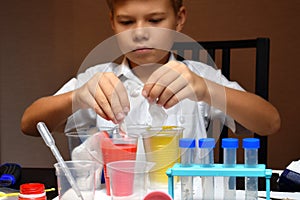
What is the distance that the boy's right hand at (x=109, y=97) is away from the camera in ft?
2.23

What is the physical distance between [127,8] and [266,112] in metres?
0.38

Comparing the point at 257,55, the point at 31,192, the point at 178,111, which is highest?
the point at 257,55

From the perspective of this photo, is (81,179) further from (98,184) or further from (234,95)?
(234,95)

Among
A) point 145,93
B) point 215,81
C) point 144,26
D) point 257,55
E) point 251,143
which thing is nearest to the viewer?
point 251,143

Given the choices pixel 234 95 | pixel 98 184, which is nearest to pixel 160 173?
pixel 98 184

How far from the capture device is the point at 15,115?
7.52 feet

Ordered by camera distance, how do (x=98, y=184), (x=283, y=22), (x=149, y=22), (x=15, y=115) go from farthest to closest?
(x=15, y=115) < (x=283, y=22) < (x=149, y=22) < (x=98, y=184)

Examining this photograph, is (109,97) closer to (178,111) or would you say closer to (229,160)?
(229,160)

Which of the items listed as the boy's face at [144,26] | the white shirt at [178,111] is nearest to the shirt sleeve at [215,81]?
the white shirt at [178,111]

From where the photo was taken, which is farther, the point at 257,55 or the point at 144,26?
the point at 257,55

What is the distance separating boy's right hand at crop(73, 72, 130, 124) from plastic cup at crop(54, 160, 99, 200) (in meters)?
0.08

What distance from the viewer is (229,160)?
0.61 metres

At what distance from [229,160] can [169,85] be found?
0.50 ft

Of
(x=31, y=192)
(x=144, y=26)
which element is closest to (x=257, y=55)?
(x=144, y=26)
